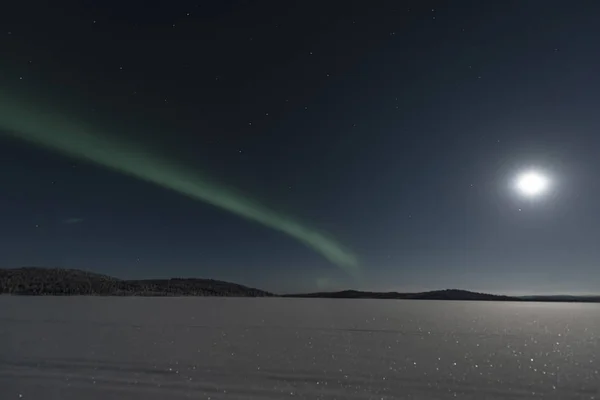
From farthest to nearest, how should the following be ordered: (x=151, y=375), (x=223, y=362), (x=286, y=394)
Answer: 1. (x=223, y=362)
2. (x=151, y=375)
3. (x=286, y=394)

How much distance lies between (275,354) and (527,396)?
78.4 ft

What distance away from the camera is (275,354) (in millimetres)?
42500

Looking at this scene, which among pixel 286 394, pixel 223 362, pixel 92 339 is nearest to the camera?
pixel 286 394

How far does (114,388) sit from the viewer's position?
26.3 meters

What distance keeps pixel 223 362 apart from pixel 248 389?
1151cm

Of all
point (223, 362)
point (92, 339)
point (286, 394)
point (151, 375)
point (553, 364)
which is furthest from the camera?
point (92, 339)

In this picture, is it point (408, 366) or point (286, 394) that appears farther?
point (408, 366)

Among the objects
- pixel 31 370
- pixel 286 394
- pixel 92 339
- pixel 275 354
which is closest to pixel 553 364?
pixel 275 354

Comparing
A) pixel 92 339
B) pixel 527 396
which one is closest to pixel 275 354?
pixel 527 396

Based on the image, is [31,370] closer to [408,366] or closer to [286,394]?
[286,394]

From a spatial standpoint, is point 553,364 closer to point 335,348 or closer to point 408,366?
point 408,366

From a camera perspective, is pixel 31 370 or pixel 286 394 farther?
pixel 31 370

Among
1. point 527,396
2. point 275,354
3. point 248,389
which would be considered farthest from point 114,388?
point 527,396

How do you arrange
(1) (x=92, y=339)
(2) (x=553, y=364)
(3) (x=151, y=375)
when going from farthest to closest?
1. (1) (x=92, y=339)
2. (2) (x=553, y=364)
3. (3) (x=151, y=375)
